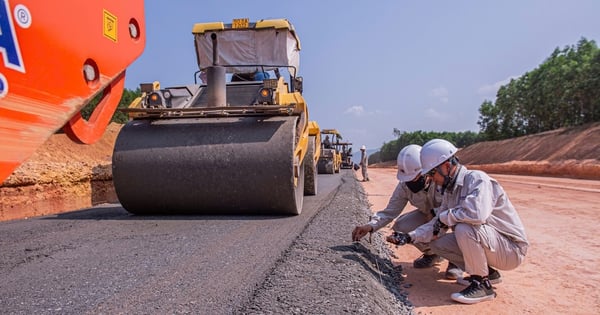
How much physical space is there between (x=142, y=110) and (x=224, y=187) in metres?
1.43

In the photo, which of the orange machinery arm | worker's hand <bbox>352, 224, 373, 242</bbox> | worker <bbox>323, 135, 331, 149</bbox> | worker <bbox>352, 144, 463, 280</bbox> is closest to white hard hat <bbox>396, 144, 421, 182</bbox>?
worker <bbox>352, 144, 463, 280</bbox>

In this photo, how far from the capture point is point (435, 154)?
126 inches


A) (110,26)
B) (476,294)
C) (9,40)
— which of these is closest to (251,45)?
(476,294)

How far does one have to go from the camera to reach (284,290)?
2.50m

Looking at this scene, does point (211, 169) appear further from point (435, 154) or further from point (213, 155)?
point (435, 154)

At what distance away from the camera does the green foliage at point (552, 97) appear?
31.0 m

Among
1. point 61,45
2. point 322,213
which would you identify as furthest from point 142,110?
point 61,45

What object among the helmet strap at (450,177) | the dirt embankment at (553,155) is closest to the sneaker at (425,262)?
the helmet strap at (450,177)

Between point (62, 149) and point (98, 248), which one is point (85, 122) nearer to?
point (98, 248)

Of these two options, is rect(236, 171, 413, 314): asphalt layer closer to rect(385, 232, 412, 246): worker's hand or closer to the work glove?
rect(385, 232, 412, 246): worker's hand

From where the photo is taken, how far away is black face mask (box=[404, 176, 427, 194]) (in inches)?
143

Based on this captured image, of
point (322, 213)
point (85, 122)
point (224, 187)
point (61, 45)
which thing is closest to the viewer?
point (61, 45)

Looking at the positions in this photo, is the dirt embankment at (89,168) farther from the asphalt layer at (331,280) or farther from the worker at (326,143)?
the worker at (326,143)

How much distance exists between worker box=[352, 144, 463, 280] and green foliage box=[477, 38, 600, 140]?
104 ft
